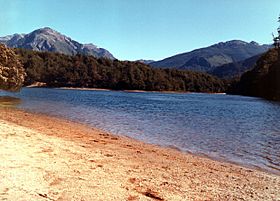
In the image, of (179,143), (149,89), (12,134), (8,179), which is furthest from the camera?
(149,89)

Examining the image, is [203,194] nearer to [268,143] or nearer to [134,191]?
[134,191]

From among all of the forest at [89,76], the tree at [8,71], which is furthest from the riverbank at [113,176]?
the forest at [89,76]

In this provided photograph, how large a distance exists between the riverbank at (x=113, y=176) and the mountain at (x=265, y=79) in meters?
89.5

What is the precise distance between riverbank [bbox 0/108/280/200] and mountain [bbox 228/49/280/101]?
8947 centimetres

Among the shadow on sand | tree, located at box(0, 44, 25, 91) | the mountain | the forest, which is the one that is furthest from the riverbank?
the forest

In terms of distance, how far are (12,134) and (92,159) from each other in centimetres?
604

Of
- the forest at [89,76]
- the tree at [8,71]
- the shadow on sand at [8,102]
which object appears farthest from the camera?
the forest at [89,76]

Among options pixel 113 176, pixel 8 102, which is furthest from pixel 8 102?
pixel 113 176

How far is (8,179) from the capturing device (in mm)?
9898

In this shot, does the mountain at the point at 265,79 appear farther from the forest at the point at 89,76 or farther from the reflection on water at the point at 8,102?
the reflection on water at the point at 8,102

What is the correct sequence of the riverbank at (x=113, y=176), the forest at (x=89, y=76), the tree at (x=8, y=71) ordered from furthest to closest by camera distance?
the forest at (x=89, y=76) < the tree at (x=8, y=71) < the riverbank at (x=113, y=176)

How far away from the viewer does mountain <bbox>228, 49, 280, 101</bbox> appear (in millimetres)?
100844

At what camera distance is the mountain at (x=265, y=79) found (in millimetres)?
100844

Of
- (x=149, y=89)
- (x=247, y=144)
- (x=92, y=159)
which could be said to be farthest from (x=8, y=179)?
(x=149, y=89)
